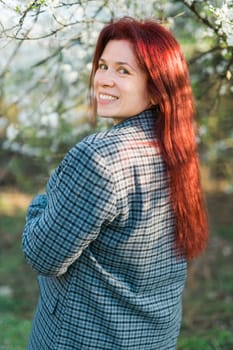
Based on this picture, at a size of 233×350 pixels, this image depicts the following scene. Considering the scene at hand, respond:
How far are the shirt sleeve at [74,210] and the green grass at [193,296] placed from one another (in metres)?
2.32

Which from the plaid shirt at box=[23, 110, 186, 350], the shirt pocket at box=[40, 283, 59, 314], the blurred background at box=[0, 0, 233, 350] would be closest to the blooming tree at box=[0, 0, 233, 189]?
the blurred background at box=[0, 0, 233, 350]

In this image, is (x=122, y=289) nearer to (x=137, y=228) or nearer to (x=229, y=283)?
(x=137, y=228)

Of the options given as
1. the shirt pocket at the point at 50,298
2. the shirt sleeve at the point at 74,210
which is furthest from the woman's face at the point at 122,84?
the shirt pocket at the point at 50,298

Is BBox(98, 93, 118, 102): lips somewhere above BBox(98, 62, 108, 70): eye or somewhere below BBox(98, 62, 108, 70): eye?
below

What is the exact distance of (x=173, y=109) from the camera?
1943mm

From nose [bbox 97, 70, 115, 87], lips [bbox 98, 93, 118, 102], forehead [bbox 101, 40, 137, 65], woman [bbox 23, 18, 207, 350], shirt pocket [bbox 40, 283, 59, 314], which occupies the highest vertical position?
forehead [bbox 101, 40, 137, 65]

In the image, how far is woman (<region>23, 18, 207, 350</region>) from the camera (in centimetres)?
172

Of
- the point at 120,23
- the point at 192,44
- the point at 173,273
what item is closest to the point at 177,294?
the point at 173,273

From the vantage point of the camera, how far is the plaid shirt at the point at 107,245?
1710 mm

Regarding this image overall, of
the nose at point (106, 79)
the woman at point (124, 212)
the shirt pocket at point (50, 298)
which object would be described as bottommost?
the shirt pocket at point (50, 298)

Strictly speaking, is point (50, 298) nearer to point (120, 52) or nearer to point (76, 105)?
point (120, 52)

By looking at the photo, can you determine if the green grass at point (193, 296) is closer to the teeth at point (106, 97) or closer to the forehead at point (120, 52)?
the teeth at point (106, 97)

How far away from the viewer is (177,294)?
2094 millimetres

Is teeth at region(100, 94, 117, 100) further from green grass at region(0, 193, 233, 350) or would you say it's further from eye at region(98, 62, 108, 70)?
green grass at region(0, 193, 233, 350)
